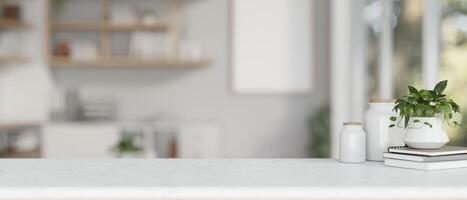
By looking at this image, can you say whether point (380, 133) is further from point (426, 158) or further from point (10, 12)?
point (10, 12)

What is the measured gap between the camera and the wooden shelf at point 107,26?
223 inches

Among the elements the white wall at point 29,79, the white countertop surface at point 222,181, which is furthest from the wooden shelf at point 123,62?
the white countertop surface at point 222,181

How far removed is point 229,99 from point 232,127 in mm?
269

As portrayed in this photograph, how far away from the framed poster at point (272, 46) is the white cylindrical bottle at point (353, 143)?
4.10 m

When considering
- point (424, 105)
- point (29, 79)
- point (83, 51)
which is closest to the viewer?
point (424, 105)

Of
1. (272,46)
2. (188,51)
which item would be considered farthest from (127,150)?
(272,46)

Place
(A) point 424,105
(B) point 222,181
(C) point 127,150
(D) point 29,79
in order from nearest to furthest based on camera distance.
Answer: (B) point 222,181 < (A) point 424,105 < (C) point 127,150 < (D) point 29,79

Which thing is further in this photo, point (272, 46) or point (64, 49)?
point (272, 46)

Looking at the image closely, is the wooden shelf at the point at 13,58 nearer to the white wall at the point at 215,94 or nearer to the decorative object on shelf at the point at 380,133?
the white wall at the point at 215,94

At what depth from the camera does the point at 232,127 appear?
601 centimetres

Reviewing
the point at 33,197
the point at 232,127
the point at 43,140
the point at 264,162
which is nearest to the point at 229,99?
the point at 232,127

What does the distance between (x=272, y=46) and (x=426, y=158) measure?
436 centimetres

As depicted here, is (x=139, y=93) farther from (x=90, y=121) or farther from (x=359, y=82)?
(x=359, y=82)

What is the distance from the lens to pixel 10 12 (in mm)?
5676
